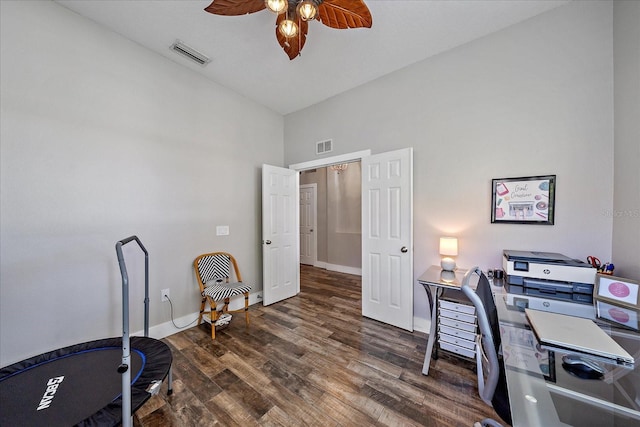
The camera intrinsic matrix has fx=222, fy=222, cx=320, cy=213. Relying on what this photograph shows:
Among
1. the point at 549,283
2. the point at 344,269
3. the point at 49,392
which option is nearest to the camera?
the point at 49,392

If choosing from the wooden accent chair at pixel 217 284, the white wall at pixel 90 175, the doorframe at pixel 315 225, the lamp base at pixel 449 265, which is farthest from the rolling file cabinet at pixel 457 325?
the doorframe at pixel 315 225

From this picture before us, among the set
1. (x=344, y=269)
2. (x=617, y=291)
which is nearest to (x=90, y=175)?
(x=617, y=291)

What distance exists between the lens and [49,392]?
46.5 inches

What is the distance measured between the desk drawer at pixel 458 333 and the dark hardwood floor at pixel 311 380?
0.83ft

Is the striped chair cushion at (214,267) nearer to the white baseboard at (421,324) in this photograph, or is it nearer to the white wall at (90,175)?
the white wall at (90,175)

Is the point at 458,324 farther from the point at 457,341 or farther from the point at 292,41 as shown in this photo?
the point at 292,41

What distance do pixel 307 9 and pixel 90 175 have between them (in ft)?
7.57

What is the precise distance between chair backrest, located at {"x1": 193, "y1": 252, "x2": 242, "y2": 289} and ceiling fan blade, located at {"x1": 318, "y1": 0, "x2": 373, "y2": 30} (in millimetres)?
2724

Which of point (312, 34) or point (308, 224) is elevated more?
point (312, 34)

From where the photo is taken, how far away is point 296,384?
5.81 feet

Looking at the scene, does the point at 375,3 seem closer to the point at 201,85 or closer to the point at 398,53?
the point at 398,53

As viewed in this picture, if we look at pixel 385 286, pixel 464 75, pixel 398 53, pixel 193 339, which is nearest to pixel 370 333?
pixel 385 286

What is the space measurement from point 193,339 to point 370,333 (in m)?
1.96

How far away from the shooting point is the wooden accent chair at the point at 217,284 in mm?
2474
